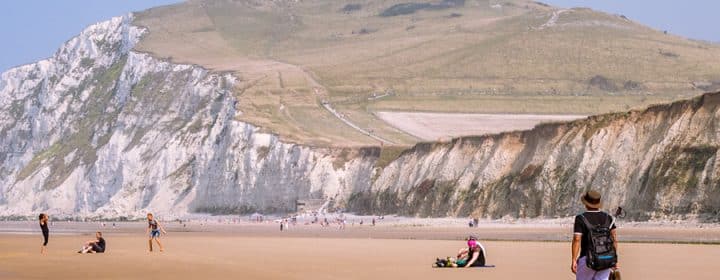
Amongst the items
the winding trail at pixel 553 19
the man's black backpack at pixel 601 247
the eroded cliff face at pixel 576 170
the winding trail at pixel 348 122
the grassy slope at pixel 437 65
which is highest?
the winding trail at pixel 553 19

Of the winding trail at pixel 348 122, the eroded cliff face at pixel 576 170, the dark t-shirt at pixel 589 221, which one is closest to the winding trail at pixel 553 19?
the winding trail at pixel 348 122

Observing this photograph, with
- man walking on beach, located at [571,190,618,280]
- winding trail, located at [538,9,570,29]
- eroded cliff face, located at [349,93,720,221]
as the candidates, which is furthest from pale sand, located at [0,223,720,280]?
winding trail, located at [538,9,570,29]

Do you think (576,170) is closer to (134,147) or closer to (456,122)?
(456,122)

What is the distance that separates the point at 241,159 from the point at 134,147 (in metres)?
24.6

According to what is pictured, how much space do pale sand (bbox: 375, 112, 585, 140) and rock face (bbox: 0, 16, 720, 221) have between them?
53.0ft

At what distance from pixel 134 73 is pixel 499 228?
98.4 meters

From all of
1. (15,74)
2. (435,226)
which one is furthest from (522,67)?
(435,226)

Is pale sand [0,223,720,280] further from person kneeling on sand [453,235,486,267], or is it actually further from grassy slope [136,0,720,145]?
grassy slope [136,0,720,145]

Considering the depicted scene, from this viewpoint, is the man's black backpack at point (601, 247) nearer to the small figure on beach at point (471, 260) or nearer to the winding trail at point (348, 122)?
the small figure on beach at point (471, 260)

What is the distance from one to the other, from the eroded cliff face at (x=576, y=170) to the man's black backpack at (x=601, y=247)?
95.9 ft

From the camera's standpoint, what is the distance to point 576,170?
52.3 meters

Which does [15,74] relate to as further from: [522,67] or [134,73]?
[522,67]

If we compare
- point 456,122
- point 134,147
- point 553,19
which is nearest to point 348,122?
point 456,122

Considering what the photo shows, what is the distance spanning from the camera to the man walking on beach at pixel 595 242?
41.2 ft
